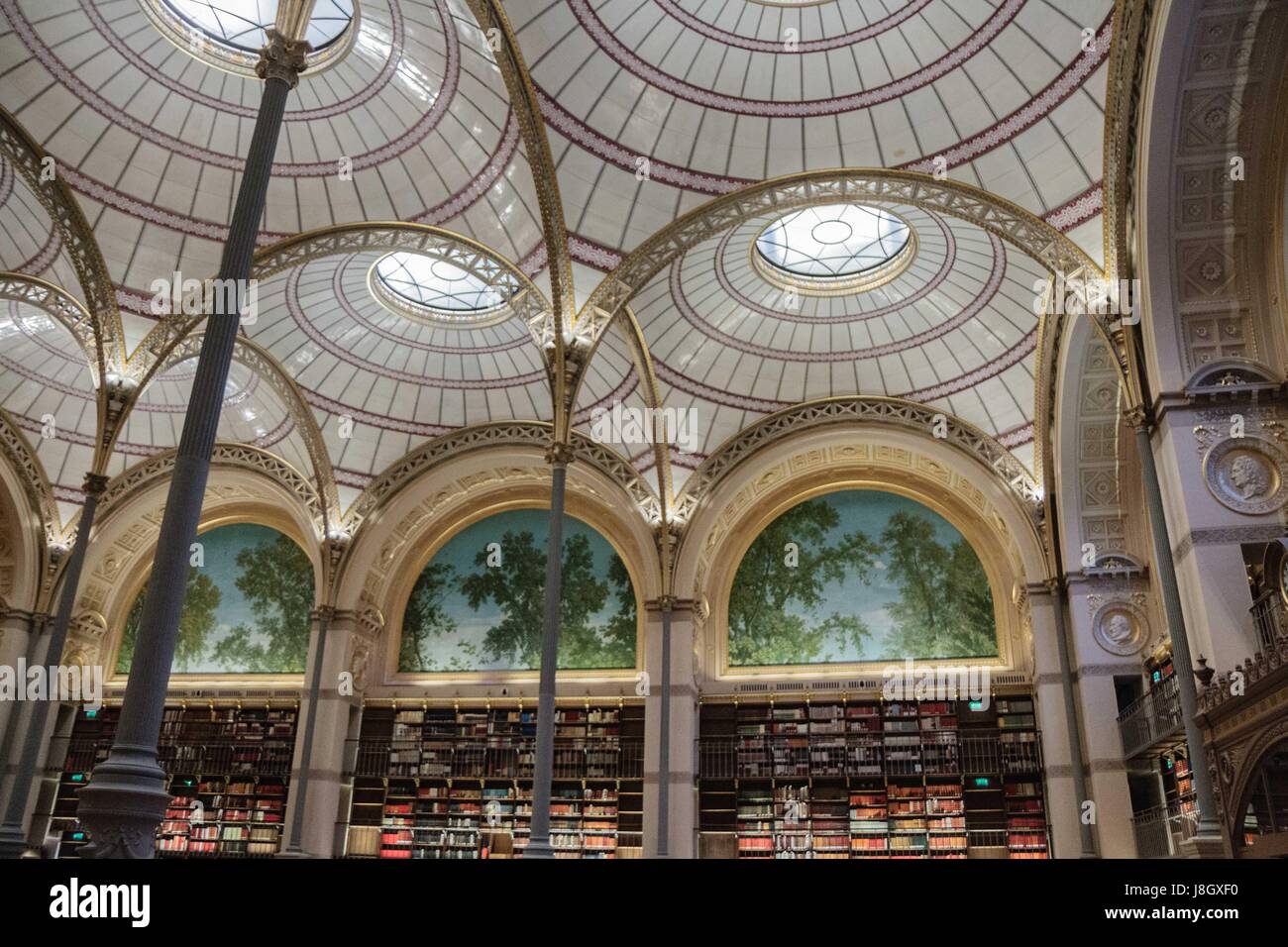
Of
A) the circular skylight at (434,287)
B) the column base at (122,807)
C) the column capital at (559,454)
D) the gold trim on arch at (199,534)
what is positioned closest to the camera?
the column base at (122,807)

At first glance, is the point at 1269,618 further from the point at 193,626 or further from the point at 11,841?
the point at 193,626

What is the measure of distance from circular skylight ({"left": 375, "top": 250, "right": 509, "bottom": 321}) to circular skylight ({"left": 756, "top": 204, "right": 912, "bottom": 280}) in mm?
6302

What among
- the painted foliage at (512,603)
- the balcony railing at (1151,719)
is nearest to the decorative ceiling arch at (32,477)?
the painted foliage at (512,603)

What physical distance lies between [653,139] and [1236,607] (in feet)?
36.4

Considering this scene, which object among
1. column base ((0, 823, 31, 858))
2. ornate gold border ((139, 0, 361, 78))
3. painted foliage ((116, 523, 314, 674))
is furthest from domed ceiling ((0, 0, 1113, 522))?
column base ((0, 823, 31, 858))

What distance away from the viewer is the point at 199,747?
24.8 meters

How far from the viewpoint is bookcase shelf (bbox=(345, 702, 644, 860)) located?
73.2 ft

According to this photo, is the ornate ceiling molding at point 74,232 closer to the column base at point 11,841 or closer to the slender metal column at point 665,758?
the column base at point 11,841

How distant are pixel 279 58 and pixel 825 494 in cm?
1793

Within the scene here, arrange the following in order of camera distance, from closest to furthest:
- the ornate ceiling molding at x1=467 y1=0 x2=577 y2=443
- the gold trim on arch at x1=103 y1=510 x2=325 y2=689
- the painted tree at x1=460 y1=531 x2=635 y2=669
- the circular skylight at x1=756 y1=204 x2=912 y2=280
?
the ornate ceiling molding at x1=467 y1=0 x2=577 y2=443
the circular skylight at x1=756 y1=204 x2=912 y2=280
the painted tree at x1=460 y1=531 x2=635 y2=669
the gold trim on arch at x1=103 y1=510 x2=325 y2=689

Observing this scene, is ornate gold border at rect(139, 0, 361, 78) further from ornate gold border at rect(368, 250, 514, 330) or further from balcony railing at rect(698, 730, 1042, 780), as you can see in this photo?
balcony railing at rect(698, 730, 1042, 780)

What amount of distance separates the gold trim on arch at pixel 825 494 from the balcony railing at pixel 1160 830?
16.7 ft

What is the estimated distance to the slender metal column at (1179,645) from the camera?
11250 millimetres
